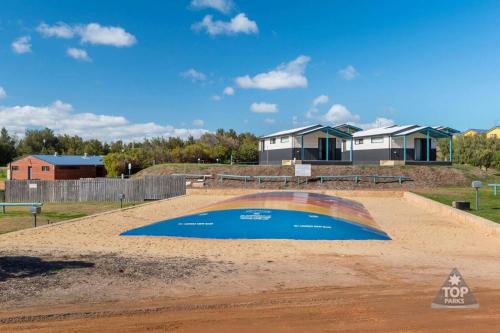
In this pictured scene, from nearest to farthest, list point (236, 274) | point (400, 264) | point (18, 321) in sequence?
point (18, 321)
point (236, 274)
point (400, 264)

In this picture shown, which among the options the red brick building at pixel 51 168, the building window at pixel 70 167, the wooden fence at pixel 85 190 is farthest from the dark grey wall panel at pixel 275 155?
the building window at pixel 70 167

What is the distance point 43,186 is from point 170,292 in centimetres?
2341

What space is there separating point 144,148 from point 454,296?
185ft

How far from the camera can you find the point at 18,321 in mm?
5141

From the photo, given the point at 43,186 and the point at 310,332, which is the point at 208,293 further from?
the point at 43,186

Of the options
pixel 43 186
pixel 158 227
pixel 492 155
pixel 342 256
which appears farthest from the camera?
pixel 492 155

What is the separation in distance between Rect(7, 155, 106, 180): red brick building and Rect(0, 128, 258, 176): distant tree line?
151 inches

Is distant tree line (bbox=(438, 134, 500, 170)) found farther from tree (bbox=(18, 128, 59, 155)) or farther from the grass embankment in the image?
tree (bbox=(18, 128, 59, 155))

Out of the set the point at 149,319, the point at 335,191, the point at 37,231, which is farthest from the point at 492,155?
the point at 149,319

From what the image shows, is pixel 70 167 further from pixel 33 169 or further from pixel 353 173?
pixel 353 173

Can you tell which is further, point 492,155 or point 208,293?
point 492,155

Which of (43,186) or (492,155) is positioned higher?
(492,155)

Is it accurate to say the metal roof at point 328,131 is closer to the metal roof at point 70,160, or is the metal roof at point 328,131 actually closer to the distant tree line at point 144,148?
the distant tree line at point 144,148

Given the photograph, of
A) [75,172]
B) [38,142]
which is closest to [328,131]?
[75,172]
